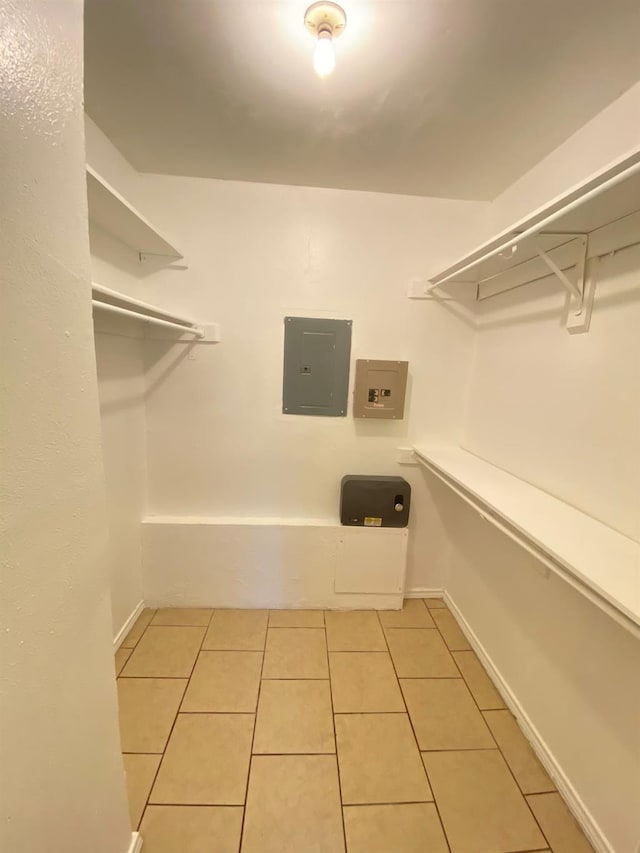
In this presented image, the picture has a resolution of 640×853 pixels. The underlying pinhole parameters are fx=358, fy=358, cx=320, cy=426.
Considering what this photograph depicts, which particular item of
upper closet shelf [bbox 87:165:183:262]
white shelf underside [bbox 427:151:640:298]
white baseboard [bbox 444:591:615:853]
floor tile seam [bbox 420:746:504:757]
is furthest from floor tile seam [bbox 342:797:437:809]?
upper closet shelf [bbox 87:165:183:262]

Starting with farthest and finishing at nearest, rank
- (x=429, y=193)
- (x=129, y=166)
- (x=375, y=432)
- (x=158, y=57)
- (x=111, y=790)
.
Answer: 1. (x=375, y=432)
2. (x=429, y=193)
3. (x=129, y=166)
4. (x=158, y=57)
5. (x=111, y=790)

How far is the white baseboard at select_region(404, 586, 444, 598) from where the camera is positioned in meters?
2.19

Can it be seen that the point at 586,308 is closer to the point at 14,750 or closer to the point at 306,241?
the point at 306,241

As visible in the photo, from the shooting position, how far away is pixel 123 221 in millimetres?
1365

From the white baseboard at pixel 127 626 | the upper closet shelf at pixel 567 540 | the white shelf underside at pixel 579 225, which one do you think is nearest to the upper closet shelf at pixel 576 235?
the white shelf underside at pixel 579 225

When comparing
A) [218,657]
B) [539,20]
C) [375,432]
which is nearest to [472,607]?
[375,432]

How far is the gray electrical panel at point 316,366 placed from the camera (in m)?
1.89

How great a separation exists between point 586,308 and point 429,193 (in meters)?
1.05

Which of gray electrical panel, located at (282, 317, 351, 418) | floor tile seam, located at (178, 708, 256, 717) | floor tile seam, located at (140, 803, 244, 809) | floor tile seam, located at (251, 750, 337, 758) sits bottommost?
floor tile seam, located at (140, 803, 244, 809)

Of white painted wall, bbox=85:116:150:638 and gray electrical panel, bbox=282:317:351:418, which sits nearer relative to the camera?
white painted wall, bbox=85:116:150:638

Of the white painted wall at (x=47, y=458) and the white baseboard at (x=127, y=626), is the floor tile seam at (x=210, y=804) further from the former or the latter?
the white baseboard at (x=127, y=626)

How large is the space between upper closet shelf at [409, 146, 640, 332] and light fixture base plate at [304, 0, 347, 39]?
0.71m

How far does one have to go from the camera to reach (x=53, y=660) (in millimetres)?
653

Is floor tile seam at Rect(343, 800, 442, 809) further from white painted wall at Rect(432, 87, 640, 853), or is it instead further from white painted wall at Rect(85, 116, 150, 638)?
white painted wall at Rect(85, 116, 150, 638)
